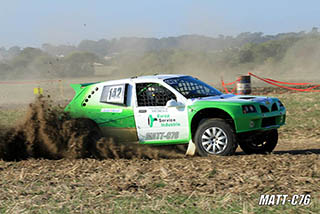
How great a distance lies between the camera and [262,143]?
9.68 meters

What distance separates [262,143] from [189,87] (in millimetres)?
1823

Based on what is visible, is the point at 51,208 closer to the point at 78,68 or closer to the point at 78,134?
the point at 78,134

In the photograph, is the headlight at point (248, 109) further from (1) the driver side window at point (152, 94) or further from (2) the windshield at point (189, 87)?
(1) the driver side window at point (152, 94)

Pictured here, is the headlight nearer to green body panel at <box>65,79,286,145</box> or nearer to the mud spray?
green body panel at <box>65,79,286,145</box>

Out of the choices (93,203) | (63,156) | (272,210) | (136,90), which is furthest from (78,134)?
(272,210)

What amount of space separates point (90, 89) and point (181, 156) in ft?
7.41

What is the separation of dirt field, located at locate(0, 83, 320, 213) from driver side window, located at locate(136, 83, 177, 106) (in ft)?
3.02

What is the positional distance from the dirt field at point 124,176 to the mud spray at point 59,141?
19mm

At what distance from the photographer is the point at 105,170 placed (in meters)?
7.88

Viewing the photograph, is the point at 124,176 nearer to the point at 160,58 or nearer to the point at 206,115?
the point at 206,115

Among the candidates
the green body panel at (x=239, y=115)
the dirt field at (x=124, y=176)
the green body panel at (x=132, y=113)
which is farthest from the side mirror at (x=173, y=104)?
the dirt field at (x=124, y=176)

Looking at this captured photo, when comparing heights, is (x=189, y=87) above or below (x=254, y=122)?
above

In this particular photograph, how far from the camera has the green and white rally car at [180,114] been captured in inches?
340

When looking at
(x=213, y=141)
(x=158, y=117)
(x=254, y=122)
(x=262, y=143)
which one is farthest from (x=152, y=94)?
(x=262, y=143)
